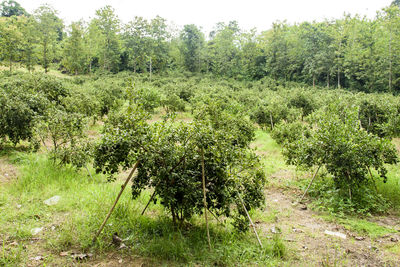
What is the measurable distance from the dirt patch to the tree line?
27994 millimetres

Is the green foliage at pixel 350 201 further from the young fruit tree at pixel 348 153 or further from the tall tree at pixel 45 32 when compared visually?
the tall tree at pixel 45 32

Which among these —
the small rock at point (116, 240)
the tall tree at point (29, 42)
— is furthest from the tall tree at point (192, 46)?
the small rock at point (116, 240)

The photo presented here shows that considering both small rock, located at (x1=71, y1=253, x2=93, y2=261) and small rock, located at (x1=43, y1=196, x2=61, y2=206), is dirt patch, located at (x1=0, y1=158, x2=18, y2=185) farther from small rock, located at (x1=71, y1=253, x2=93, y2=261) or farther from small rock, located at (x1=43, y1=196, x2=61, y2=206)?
small rock, located at (x1=71, y1=253, x2=93, y2=261)

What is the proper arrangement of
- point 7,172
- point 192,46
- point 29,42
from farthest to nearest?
point 192,46 < point 29,42 < point 7,172

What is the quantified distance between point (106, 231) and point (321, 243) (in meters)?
3.81

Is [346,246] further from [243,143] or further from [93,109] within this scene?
[93,109]

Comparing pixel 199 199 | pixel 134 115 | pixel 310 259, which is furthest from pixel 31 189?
pixel 310 259

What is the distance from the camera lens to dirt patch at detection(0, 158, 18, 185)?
588cm

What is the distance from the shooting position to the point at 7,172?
20.6 ft

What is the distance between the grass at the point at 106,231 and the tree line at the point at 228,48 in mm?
30616

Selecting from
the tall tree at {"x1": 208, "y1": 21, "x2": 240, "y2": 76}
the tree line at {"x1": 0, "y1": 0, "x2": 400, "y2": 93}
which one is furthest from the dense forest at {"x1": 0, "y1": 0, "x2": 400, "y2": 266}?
the tall tree at {"x1": 208, "y1": 21, "x2": 240, "y2": 76}

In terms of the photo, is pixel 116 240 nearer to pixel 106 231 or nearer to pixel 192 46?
pixel 106 231

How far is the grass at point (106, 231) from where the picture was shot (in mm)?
3742

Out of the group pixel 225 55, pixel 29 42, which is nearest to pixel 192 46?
pixel 225 55
